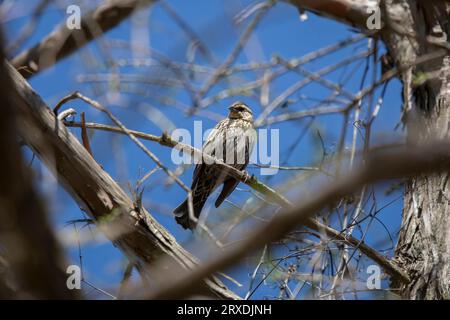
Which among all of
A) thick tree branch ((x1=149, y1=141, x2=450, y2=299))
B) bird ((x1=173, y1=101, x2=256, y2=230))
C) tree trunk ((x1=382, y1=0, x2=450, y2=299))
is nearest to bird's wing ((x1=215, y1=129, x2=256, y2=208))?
bird ((x1=173, y1=101, x2=256, y2=230))

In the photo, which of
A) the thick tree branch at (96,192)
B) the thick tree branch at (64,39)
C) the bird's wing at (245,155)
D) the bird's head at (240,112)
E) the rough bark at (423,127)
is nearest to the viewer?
the thick tree branch at (96,192)

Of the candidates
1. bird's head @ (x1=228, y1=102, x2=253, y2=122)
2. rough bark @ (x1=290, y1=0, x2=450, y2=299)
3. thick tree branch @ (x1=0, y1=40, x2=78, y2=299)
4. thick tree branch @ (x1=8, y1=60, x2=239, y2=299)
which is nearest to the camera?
thick tree branch @ (x1=0, y1=40, x2=78, y2=299)

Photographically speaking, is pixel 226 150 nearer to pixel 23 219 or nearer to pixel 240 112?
pixel 240 112

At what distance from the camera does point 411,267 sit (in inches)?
158

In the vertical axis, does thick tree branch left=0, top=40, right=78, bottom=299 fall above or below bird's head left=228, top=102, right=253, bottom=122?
below

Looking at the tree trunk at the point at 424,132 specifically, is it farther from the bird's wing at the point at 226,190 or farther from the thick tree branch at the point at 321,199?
the thick tree branch at the point at 321,199

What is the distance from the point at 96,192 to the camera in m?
3.29

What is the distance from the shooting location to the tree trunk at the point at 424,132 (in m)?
3.91

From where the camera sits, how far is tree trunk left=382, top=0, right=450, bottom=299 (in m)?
3.91

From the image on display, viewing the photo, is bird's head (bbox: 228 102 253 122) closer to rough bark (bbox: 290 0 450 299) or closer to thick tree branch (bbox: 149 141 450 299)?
rough bark (bbox: 290 0 450 299)

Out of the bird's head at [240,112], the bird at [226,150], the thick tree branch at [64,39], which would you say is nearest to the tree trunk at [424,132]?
the bird at [226,150]

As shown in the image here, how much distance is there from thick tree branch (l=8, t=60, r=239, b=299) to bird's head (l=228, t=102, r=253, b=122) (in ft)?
11.4

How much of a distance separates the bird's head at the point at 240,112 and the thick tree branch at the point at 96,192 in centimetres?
348
